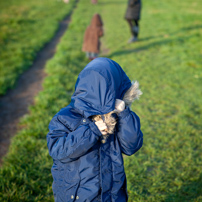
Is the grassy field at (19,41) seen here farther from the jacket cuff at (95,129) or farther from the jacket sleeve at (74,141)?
the jacket cuff at (95,129)

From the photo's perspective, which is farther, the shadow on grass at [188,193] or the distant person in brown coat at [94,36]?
the distant person in brown coat at [94,36]

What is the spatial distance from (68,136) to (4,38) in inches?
353

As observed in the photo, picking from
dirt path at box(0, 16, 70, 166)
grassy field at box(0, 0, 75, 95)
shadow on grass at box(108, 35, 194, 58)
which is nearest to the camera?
dirt path at box(0, 16, 70, 166)

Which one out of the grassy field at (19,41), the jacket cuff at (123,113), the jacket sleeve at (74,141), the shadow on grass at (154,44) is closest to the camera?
the jacket sleeve at (74,141)

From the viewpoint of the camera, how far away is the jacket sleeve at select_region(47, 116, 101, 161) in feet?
5.29

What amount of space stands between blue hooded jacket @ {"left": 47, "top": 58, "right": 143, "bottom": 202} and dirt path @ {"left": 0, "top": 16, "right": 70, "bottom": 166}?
234 cm

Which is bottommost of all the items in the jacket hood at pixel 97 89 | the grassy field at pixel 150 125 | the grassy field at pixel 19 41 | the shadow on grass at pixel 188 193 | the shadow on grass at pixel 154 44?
the shadow on grass at pixel 188 193

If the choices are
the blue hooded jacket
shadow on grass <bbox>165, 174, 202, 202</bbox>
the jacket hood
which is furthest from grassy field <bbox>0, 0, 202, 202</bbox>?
the jacket hood

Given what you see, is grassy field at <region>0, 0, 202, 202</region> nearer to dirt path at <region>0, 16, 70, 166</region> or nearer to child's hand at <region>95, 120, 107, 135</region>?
dirt path at <region>0, 16, 70, 166</region>

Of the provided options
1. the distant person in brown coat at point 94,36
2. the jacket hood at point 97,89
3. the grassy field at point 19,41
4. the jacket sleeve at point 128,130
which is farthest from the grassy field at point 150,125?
the jacket hood at point 97,89

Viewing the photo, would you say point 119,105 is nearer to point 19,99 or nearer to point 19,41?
point 19,99

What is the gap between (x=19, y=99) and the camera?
5.31 metres

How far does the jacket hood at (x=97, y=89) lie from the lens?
1.62m

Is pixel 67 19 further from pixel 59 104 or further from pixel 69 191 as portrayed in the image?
pixel 69 191
